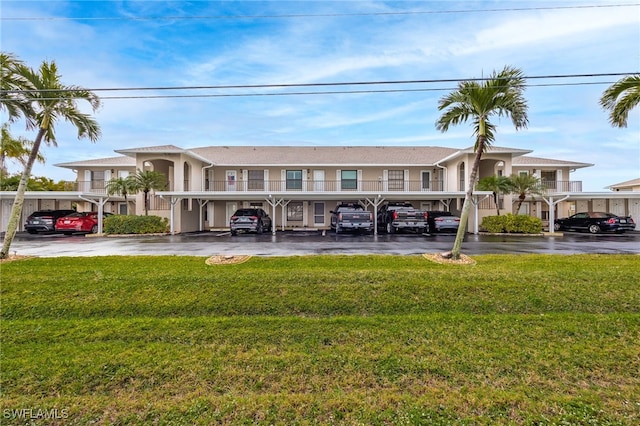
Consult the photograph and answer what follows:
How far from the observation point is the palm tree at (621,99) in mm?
9453

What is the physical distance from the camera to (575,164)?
24.9 metres

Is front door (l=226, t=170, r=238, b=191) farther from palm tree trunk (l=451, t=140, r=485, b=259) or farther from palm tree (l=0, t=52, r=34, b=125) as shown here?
palm tree trunk (l=451, t=140, r=485, b=259)

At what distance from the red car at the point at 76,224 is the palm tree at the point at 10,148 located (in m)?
10.5

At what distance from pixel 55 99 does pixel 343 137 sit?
2264 cm

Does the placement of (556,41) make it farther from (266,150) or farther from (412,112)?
(266,150)

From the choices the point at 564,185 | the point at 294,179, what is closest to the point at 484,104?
the point at 294,179

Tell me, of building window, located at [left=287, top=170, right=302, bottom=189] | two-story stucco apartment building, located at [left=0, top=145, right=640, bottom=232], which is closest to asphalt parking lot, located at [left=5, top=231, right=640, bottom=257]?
two-story stucco apartment building, located at [left=0, top=145, right=640, bottom=232]

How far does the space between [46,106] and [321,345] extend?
10995 mm

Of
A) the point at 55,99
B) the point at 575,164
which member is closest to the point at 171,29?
the point at 55,99

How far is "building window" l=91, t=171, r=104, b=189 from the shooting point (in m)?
25.0

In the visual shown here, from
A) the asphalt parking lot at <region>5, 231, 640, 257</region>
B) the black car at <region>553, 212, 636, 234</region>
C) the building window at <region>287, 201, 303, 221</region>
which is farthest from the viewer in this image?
the building window at <region>287, 201, 303, 221</region>

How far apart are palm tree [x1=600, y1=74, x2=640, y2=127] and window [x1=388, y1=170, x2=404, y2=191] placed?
1508 cm

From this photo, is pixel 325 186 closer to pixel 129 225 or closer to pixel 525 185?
pixel 525 185

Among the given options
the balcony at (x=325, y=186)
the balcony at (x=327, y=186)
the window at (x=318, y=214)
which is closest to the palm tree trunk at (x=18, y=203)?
the balcony at (x=325, y=186)
